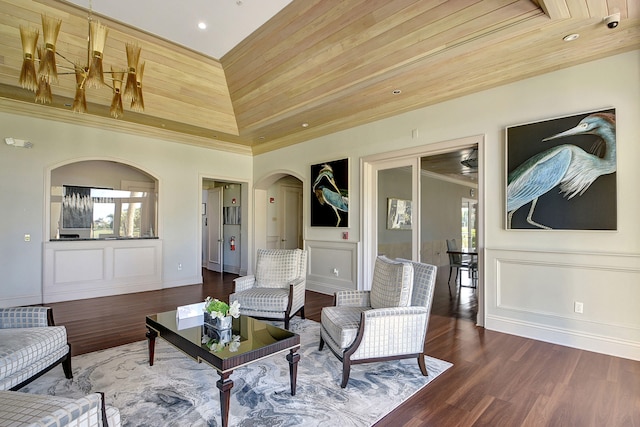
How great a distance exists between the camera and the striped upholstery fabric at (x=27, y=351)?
2070 millimetres

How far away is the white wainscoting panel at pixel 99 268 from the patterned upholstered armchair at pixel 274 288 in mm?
3054

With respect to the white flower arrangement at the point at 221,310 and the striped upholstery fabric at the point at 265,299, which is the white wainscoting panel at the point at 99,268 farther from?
the white flower arrangement at the point at 221,310

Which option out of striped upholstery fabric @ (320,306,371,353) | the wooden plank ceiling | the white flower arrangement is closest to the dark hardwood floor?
striped upholstery fabric @ (320,306,371,353)

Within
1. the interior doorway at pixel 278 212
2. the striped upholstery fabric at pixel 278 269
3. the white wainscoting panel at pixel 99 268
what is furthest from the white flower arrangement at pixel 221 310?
the interior doorway at pixel 278 212

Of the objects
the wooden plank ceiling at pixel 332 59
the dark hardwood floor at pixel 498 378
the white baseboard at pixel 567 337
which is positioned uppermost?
the wooden plank ceiling at pixel 332 59

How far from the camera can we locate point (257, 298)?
12.6 ft

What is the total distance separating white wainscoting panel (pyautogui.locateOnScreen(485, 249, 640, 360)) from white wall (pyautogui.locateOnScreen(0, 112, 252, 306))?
568 cm

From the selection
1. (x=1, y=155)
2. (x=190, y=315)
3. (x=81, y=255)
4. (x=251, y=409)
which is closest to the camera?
(x=251, y=409)

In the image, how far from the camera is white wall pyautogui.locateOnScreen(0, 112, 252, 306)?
194 inches

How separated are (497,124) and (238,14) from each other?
3.46m

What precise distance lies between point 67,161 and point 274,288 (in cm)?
424

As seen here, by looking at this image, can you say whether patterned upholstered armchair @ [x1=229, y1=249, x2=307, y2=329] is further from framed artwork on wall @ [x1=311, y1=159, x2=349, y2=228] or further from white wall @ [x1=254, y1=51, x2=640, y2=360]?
white wall @ [x1=254, y1=51, x2=640, y2=360]

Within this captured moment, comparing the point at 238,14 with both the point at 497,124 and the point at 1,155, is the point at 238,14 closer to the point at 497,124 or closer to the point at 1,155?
the point at 497,124

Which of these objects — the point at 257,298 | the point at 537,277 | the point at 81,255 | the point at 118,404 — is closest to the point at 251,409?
the point at 118,404
